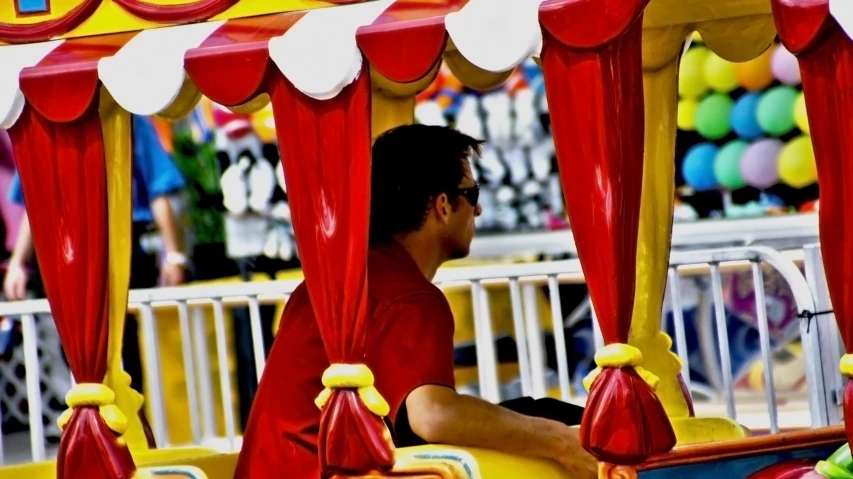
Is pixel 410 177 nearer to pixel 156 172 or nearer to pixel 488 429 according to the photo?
pixel 488 429

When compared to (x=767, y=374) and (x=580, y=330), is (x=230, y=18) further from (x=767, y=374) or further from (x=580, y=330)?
(x=580, y=330)

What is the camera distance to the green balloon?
243 inches

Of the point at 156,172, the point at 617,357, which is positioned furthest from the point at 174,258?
the point at 617,357

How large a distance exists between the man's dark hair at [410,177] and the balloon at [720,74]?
11.1ft

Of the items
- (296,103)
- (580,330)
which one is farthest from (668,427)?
(580,330)

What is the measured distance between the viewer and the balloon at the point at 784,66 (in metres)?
5.95

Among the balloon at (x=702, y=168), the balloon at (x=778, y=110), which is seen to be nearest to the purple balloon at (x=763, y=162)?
the balloon at (x=778, y=110)

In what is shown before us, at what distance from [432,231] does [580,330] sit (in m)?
3.00

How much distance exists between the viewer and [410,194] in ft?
9.87

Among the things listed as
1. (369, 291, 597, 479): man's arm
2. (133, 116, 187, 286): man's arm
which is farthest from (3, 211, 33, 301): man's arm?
(369, 291, 597, 479): man's arm

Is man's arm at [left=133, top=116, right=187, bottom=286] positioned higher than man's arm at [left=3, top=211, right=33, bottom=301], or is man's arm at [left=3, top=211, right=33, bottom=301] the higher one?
man's arm at [left=133, top=116, right=187, bottom=286]

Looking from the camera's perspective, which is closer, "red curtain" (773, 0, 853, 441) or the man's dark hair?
"red curtain" (773, 0, 853, 441)

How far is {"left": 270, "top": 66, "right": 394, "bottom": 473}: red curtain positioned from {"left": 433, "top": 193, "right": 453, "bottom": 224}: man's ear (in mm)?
406

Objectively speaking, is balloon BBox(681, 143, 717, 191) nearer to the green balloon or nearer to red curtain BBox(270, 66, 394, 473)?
the green balloon
